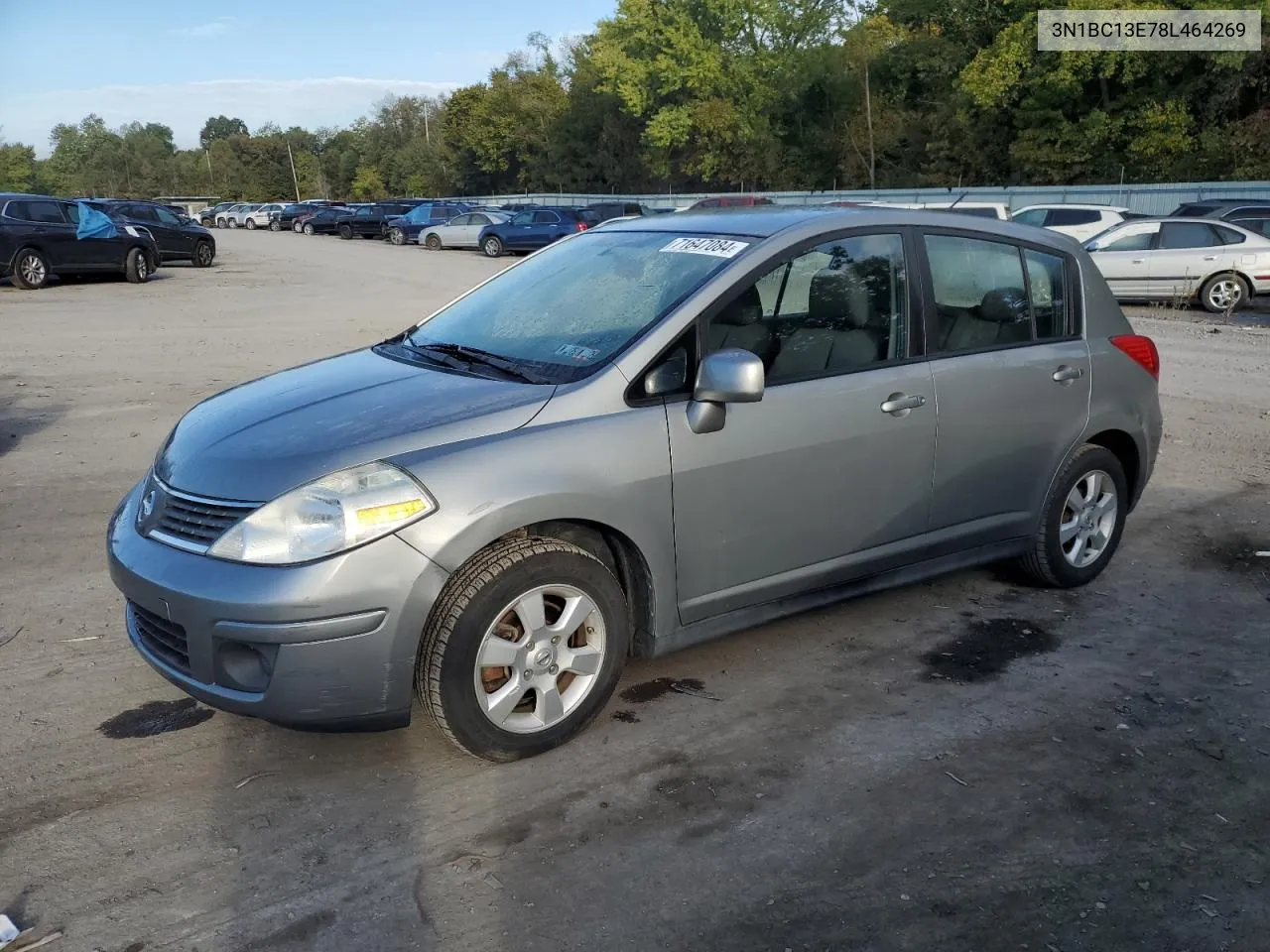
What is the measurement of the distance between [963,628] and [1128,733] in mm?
1041

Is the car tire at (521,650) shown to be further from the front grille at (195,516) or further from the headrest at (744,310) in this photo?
the headrest at (744,310)

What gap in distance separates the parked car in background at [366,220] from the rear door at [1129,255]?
3527cm

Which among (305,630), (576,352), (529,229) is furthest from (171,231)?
(305,630)

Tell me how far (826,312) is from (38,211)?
2085cm

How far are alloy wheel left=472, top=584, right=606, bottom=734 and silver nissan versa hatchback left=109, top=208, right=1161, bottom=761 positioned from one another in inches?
0.4

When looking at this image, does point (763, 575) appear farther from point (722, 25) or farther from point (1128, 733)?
point (722, 25)

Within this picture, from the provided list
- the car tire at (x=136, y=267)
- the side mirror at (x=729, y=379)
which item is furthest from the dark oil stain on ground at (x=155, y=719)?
the car tire at (x=136, y=267)

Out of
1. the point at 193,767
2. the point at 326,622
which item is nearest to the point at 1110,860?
the point at 326,622

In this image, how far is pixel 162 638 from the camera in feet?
11.4

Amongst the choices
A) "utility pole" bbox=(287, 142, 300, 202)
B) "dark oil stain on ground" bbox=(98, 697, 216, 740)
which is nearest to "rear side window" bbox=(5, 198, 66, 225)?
"dark oil stain on ground" bbox=(98, 697, 216, 740)

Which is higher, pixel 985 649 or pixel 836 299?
pixel 836 299

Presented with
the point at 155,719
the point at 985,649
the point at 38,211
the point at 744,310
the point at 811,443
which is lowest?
the point at 985,649

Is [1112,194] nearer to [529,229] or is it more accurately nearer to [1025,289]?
[529,229]

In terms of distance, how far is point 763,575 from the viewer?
4055mm
